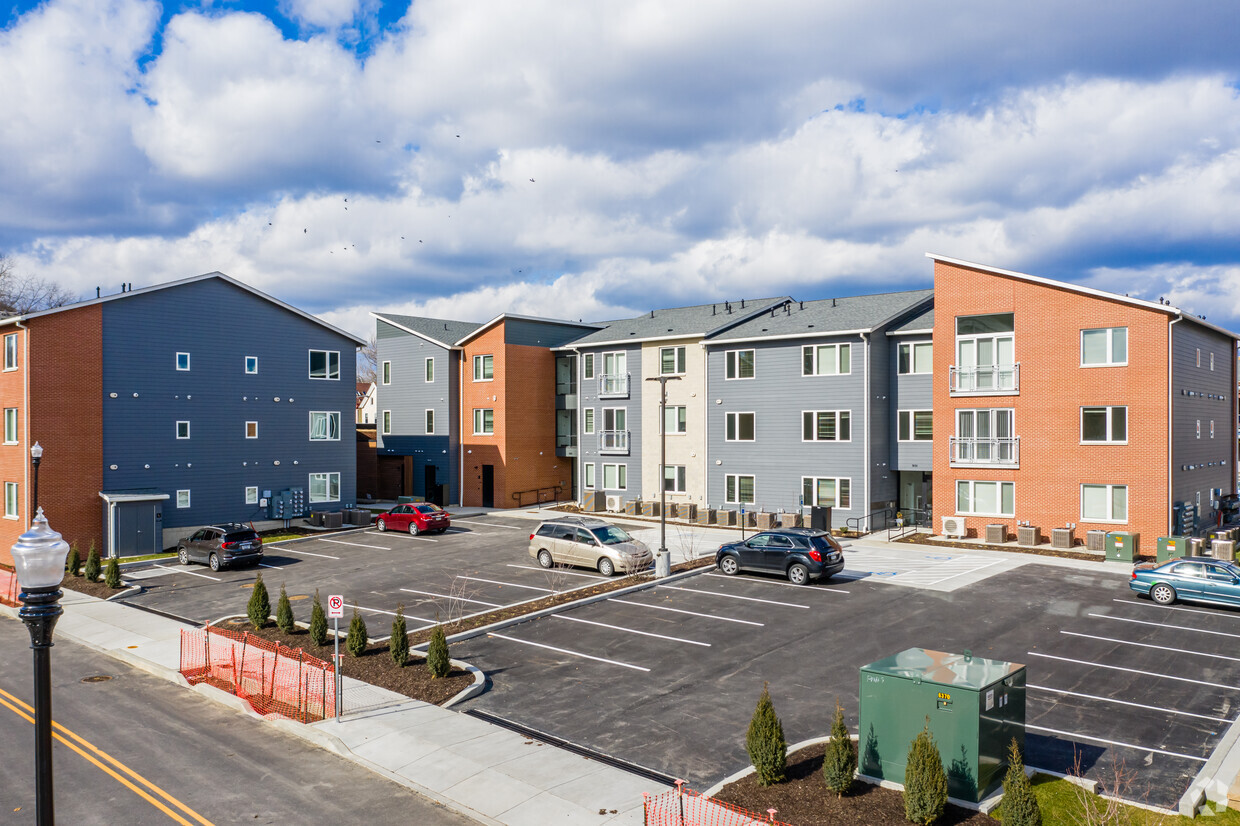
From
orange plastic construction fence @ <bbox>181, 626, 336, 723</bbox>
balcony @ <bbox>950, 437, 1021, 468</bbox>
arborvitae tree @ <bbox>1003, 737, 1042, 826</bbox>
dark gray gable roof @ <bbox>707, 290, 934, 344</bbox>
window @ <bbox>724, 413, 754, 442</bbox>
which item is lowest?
orange plastic construction fence @ <bbox>181, 626, 336, 723</bbox>

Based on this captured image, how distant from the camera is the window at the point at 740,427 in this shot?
4375 centimetres

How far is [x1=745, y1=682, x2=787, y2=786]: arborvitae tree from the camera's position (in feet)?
40.0

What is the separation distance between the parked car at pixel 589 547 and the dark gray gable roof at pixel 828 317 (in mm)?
16250

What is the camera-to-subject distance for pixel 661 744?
14508mm

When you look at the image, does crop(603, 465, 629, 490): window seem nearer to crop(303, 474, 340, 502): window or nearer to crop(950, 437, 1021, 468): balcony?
crop(303, 474, 340, 502): window

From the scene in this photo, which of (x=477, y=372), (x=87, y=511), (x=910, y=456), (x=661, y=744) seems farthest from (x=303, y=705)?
(x=477, y=372)

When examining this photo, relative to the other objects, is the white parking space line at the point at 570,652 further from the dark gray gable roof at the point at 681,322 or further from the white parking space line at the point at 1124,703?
the dark gray gable roof at the point at 681,322

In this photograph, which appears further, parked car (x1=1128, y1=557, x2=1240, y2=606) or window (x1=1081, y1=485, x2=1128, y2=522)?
→ window (x1=1081, y1=485, x2=1128, y2=522)

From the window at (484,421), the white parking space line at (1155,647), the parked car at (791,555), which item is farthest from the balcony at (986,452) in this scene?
the window at (484,421)

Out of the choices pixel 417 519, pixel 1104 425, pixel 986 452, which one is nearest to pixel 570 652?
pixel 417 519

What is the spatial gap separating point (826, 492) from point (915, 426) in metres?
5.31

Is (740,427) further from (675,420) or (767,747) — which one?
(767,747)

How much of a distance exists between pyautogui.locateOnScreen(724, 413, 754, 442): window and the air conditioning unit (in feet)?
34.5

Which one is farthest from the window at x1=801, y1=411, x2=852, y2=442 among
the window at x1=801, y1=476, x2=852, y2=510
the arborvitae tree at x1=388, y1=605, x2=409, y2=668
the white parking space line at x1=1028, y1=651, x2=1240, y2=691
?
the arborvitae tree at x1=388, y1=605, x2=409, y2=668
